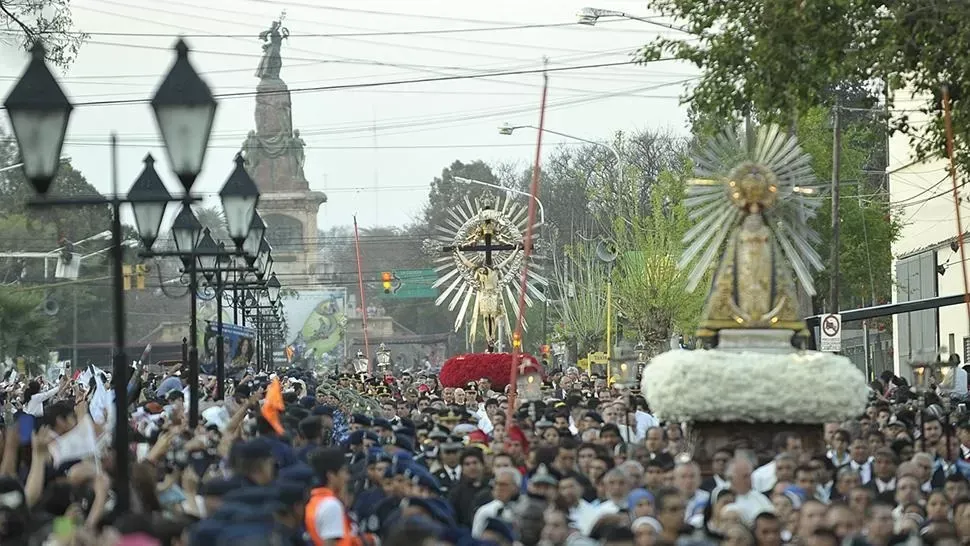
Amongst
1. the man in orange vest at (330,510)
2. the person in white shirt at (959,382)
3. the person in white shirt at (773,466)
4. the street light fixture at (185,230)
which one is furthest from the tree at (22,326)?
the man in orange vest at (330,510)

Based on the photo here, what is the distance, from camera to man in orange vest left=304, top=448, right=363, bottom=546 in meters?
11.6

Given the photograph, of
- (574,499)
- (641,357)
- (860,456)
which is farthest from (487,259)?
(574,499)

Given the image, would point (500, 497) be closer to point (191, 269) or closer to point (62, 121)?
point (62, 121)

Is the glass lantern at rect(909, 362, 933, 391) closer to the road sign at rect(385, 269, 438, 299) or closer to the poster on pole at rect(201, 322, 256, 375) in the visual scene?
the poster on pole at rect(201, 322, 256, 375)

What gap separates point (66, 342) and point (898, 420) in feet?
240

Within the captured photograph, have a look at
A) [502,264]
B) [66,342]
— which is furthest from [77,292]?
[502,264]

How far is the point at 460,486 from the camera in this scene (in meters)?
15.5

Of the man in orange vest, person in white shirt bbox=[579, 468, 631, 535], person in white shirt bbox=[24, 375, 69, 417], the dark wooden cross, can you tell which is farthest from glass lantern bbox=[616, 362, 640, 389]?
the man in orange vest

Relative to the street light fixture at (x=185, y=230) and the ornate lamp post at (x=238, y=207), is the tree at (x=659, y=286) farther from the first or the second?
the ornate lamp post at (x=238, y=207)

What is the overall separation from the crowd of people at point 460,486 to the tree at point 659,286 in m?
30.7

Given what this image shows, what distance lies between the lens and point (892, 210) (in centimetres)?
5506

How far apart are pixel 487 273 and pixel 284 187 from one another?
79.2 metres

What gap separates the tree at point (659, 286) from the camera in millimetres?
53375

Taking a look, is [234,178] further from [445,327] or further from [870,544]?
[445,327]
